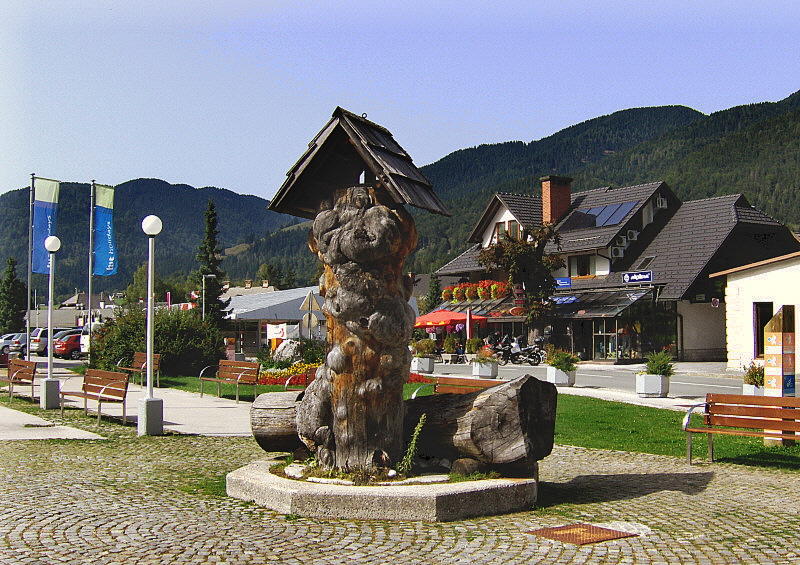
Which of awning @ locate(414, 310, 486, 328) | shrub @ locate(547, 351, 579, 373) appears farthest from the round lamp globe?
awning @ locate(414, 310, 486, 328)

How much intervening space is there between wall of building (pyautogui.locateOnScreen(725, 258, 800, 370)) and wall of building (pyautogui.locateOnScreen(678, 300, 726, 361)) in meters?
8.82

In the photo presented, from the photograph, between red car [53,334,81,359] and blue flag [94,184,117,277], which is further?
red car [53,334,81,359]

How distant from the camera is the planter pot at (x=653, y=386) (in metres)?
19.8

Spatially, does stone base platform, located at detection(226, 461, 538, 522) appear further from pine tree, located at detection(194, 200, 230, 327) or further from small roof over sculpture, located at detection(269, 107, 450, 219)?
pine tree, located at detection(194, 200, 230, 327)

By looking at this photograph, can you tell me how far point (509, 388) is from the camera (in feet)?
26.2

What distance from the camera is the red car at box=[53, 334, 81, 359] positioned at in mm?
44562

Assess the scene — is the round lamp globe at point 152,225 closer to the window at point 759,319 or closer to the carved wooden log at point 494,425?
the carved wooden log at point 494,425

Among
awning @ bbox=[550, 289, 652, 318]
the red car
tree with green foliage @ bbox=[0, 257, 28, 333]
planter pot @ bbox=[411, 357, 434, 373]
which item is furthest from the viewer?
tree with green foliage @ bbox=[0, 257, 28, 333]

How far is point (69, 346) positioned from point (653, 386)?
3369cm

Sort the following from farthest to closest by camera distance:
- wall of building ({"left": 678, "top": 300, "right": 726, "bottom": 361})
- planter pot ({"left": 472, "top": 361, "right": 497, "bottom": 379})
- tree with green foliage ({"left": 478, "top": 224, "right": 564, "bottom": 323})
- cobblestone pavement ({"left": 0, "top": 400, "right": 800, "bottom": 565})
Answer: tree with green foliage ({"left": 478, "top": 224, "right": 564, "bottom": 323}) < wall of building ({"left": 678, "top": 300, "right": 726, "bottom": 361}) < planter pot ({"left": 472, "top": 361, "right": 497, "bottom": 379}) < cobblestone pavement ({"left": 0, "top": 400, "right": 800, "bottom": 565})

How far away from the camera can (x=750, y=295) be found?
29.4 m

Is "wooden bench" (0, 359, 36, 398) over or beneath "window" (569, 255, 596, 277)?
beneath

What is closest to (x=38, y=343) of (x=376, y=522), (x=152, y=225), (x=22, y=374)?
(x=22, y=374)

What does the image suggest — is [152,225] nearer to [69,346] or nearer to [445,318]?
[445,318]
